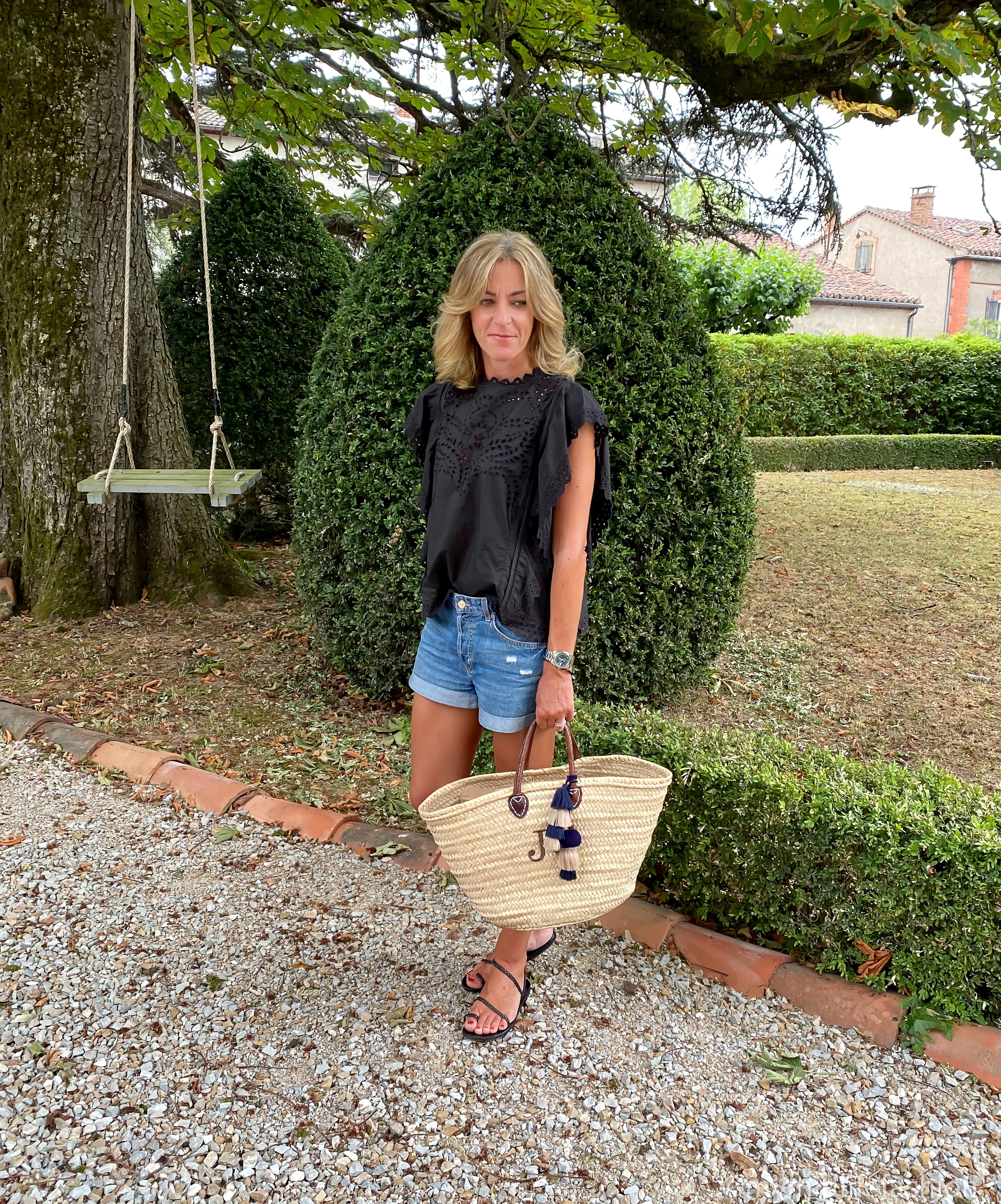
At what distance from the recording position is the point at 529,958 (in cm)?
267

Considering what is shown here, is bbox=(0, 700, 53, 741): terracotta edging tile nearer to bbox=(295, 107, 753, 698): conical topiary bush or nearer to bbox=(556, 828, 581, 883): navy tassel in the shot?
bbox=(295, 107, 753, 698): conical topiary bush

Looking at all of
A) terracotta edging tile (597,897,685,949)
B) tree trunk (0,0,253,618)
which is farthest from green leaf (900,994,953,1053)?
tree trunk (0,0,253,618)

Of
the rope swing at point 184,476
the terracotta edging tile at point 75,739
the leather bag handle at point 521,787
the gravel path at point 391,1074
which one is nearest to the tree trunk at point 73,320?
the terracotta edging tile at point 75,739

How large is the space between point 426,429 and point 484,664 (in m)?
0.66

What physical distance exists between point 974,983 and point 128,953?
2417mm

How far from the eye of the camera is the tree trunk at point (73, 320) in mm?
5293

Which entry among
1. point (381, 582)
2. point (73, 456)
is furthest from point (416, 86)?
point (381, 582)

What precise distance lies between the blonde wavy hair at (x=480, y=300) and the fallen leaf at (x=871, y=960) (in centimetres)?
180

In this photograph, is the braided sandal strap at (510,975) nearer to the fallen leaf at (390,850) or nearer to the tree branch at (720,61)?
the fallen leaf at (390,850)

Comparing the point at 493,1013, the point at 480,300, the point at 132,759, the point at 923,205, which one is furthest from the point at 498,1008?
the point at 923,205

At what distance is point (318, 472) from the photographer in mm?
4152

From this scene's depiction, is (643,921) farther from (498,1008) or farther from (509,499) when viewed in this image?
(509,499)

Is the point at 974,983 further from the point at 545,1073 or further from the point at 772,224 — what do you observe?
the point at 772,224

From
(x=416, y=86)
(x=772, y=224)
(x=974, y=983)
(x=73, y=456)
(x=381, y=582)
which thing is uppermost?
(x=416, y=86)
